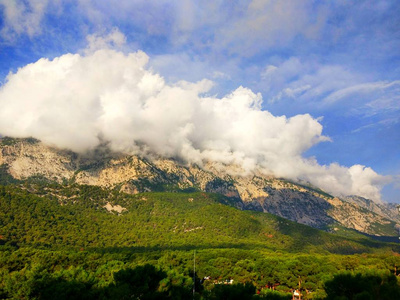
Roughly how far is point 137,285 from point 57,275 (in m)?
21.8

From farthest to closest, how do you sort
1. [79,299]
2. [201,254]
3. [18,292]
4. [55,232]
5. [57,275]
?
[55,232], [201,254], [57,275], [18,292], [79,299]

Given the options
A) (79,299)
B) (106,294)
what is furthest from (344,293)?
(79,299)

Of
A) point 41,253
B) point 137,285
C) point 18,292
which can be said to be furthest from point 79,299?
point 41,253

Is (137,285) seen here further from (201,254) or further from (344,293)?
(201,254)

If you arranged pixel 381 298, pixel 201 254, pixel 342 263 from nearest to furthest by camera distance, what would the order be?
pixel 381 298 → pixel 342 263 → pixel 201 254

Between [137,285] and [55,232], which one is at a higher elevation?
[55,232]

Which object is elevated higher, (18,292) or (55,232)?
(55,232)

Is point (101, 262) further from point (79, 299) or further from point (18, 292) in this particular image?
point (79, 299)

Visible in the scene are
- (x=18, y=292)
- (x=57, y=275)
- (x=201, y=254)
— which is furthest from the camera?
(x=201, y=254)

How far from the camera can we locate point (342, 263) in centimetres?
11881

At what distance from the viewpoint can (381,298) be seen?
132 feet

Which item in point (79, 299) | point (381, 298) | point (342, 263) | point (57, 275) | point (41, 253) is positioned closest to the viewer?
point (381, 298)

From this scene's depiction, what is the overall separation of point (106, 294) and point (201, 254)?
8507cm

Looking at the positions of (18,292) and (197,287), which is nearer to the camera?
(18,292)
